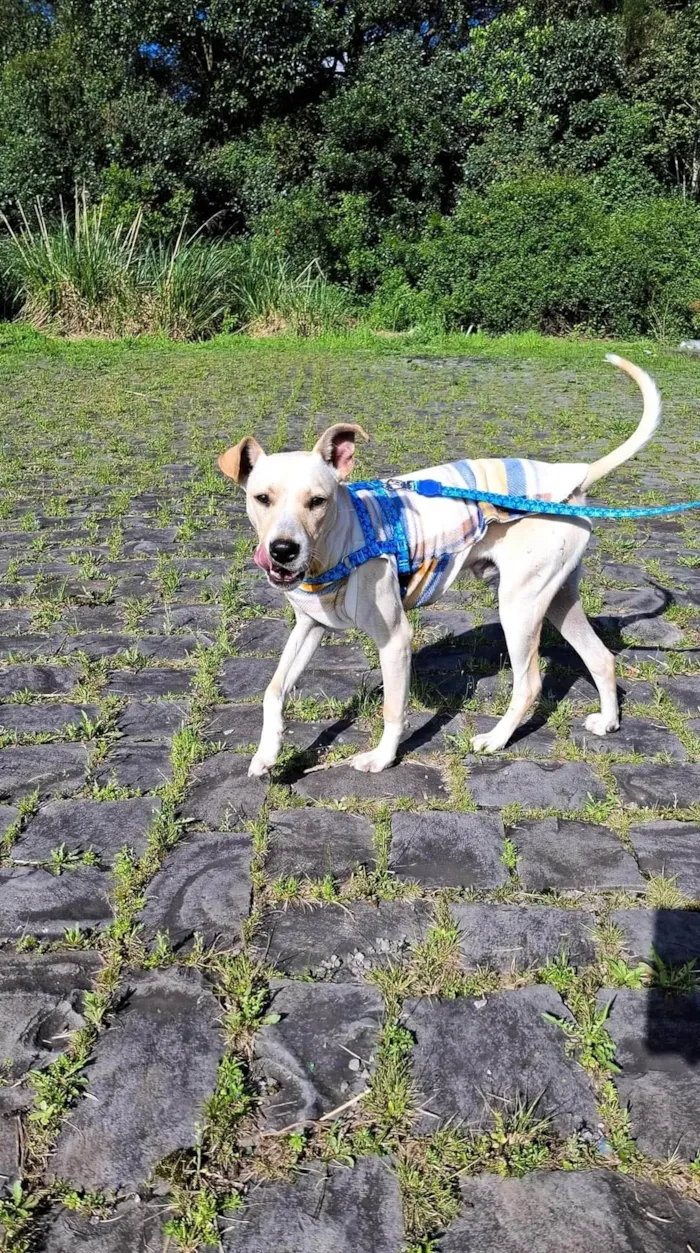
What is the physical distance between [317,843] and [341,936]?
0.46m

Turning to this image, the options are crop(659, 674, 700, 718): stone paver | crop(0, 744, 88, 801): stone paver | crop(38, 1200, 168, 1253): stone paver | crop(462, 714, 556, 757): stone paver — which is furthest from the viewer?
crop(659, 674, 700, 718): stone paver

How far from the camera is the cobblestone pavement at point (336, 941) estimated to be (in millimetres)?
1775

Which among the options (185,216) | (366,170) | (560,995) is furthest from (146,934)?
(366,170)

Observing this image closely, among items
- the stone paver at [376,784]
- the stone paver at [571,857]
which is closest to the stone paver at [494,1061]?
the stone paver at [571,857]

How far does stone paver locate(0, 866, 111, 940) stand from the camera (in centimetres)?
250

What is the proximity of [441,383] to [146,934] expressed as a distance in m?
11.9

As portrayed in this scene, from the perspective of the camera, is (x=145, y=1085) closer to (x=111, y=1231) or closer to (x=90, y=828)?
(x=111, y=1231)

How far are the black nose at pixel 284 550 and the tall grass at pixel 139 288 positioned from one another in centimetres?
1590

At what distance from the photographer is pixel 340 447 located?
3.22 metres

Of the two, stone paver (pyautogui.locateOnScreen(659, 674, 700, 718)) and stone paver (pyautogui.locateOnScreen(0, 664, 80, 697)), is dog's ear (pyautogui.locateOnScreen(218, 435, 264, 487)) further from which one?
stone paver (pyautogui.locateOnScreen(659, 674, 700, 718))

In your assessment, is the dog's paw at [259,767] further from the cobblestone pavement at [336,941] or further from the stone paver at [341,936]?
the stone paver at [341,936]

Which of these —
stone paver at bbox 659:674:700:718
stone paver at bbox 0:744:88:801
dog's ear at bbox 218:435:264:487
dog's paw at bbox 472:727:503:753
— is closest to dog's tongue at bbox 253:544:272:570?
dog's ear at bbox 218:435:264:487

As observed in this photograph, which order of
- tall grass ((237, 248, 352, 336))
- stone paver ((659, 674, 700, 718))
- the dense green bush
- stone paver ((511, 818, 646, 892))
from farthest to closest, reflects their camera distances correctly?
tall grass ((237, 248, 352, 336)), the dense green bush, stone paver ((659, 674, 700, 718)), stone paver ((511, 818, 646, 892))

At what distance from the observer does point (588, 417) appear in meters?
10.3
